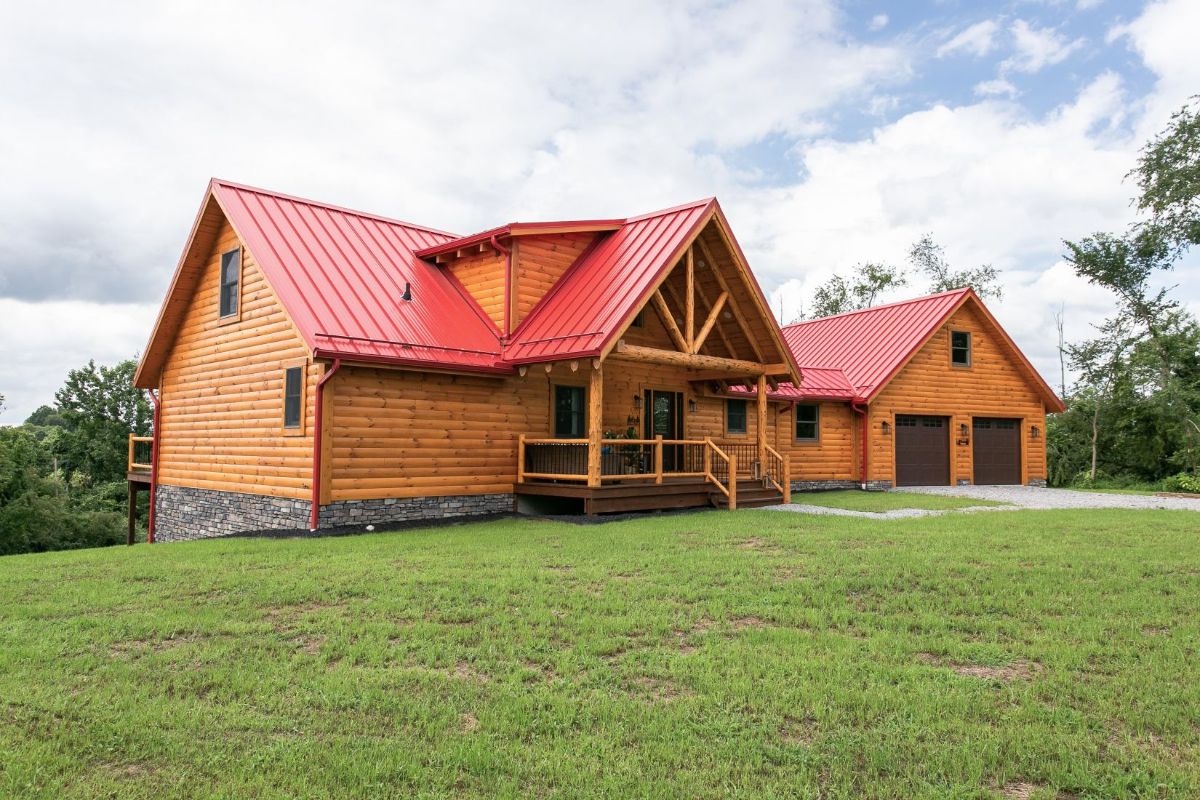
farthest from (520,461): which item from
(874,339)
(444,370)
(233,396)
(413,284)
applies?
(874,339)

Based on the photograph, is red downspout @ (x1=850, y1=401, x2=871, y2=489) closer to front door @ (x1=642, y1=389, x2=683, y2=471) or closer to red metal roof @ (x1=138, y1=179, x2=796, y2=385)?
front door @ (x1=642, y1=389, x2=683, y2=471)

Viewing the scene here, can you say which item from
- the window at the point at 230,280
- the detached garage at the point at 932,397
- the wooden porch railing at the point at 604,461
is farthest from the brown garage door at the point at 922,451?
the window at the point at 230,280

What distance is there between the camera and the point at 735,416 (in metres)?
21.6

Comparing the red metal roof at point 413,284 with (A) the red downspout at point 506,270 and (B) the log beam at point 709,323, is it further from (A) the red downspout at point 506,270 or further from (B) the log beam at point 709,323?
(B) the log beam at point 709,323

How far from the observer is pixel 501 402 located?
52.5 feet

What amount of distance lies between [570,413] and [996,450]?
16.5 m

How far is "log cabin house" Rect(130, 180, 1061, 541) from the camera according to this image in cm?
1411

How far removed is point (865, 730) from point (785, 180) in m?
27.1

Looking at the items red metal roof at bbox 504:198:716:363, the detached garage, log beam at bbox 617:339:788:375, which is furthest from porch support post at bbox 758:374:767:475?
red metal roof at bbox 504:198:716:363

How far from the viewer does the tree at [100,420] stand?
44688 mm

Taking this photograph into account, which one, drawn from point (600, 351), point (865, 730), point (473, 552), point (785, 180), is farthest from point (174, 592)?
point (785, 180)

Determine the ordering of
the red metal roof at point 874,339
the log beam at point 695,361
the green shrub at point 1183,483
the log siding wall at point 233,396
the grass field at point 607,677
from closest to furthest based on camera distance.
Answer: the grass field at point 607,677 < the log siding wall at point 233,396 < the log beam at point 695,361 < the red metal roof at point 874,339 < the green shrub at point 1183,483

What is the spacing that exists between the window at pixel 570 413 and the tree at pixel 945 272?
109 ft

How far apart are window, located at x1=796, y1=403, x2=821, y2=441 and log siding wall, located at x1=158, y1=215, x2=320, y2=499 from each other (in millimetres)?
14572
